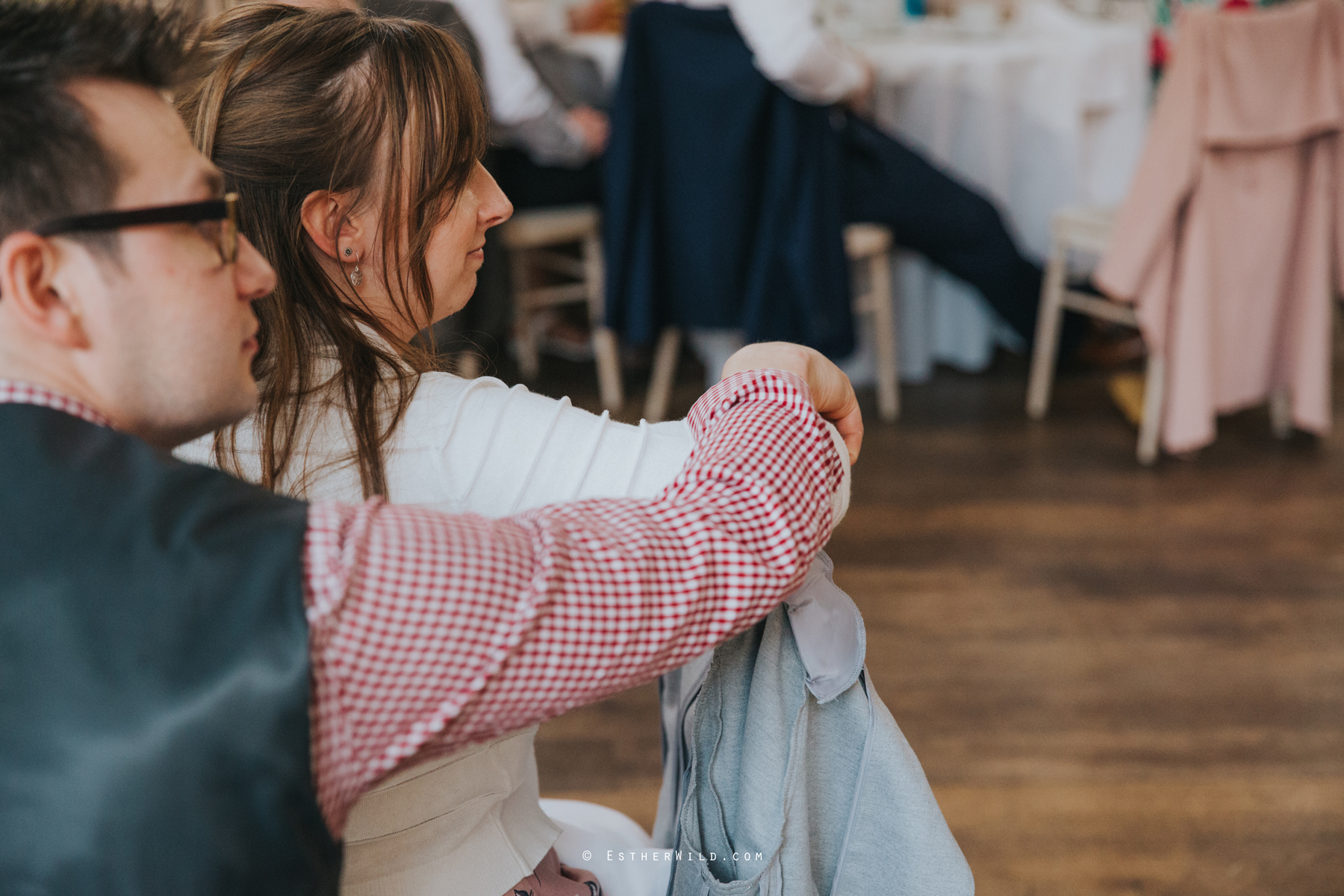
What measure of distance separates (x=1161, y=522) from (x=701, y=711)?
6.69 ft

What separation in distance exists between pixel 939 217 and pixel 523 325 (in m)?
1.26

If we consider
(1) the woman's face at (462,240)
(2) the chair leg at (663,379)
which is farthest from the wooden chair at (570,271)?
(1) the woman's face at (462,240)

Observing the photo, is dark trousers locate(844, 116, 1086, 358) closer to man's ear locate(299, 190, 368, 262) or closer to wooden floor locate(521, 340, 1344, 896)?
wooden floor locate(521, 340, 1344, 896)

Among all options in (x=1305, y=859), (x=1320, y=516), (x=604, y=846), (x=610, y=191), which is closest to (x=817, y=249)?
(x=610, y=191)

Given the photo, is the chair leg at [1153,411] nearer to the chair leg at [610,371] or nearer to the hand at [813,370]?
the chair leg at [610,371]

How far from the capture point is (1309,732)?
5.81 feet

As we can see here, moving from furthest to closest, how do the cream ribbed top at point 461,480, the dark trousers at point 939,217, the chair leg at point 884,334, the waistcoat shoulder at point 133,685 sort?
the chair leg at point 884,334 < the dark trousers at point 939,217 < the cream ribbed top at point 461,480 < the waistcoat shoulder at point 133,685

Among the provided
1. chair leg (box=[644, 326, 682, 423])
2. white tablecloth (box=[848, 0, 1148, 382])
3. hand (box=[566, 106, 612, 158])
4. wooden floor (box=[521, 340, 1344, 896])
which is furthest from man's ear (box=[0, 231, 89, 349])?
white tablecloth (box=[848, 0, 1148, 382])

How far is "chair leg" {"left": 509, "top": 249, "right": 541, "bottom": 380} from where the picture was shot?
10.8 ft

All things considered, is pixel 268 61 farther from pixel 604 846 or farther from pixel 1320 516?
pixel 1320 516

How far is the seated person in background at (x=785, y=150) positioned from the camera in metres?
2.55

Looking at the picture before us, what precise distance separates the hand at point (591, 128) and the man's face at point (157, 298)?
104 inches

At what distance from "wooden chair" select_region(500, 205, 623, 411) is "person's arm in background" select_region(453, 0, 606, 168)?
0.66 ft

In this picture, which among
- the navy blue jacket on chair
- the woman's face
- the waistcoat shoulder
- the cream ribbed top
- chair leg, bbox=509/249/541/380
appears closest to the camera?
the waistcoat shoulder
